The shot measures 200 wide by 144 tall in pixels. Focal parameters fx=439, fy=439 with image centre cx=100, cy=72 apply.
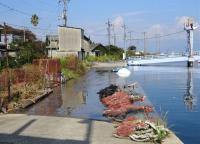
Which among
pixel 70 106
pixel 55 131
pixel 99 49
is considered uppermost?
pixel 99 49

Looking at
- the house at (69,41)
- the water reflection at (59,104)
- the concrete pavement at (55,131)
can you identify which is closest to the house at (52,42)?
the house at (69,41)

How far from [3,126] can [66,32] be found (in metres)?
64.9

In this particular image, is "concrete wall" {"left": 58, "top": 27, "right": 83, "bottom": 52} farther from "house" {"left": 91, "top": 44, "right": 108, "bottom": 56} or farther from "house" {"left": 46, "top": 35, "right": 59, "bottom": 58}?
"house" {"left": 91, "top": 44, "right": 108, "bottom": 56}

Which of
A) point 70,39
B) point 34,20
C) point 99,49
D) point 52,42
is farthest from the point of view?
point 99,49

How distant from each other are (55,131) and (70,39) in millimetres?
66772

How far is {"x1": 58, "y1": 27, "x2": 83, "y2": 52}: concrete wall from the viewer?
78.1 metres

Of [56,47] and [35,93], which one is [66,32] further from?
[35,93]

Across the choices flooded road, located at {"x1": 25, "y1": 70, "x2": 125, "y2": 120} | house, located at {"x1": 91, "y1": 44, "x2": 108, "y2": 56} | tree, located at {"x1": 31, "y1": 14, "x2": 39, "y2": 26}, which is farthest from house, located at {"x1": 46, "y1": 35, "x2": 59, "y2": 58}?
flooded road, located at {"x1": 25, "y1": 70, "x2": 125, "y2": 120}

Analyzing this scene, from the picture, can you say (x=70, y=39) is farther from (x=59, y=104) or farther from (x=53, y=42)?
(x=59, y=104)

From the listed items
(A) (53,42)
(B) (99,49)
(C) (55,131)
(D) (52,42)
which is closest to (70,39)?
(D) (52,42)

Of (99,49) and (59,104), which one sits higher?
(99,49)

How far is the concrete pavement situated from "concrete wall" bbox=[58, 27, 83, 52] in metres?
62.3

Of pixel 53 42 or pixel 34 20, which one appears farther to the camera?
pixel 53 42

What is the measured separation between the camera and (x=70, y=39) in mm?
79375
